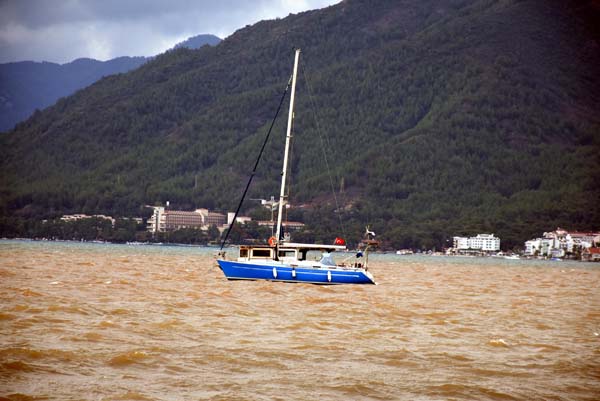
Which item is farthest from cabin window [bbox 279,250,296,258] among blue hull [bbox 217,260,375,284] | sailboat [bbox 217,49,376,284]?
blue hull [bbox 217,260,375,284]

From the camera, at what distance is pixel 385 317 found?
45.1 m

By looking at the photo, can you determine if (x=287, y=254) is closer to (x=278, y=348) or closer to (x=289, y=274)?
(x=289, y=274)

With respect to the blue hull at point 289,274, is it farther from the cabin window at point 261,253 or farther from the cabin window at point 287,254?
the cabin window at point 287,254

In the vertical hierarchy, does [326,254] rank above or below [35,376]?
above

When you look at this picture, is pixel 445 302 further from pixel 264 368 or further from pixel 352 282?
pixel 264 368

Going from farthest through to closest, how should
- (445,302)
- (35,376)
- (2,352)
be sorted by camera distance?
(445,302) → (2,352) → (35,376)

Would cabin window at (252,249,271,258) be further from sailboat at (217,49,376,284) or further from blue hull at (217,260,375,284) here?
blue hull at (217,260,375,284)

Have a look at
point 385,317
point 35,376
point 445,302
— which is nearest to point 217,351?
point 35,376

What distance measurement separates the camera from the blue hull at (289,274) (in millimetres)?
65188

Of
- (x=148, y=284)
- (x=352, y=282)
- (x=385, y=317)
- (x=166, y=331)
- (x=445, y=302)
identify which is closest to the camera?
(x=166, y=331)

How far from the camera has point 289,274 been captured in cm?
6512

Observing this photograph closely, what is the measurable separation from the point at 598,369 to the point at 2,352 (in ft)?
62.3

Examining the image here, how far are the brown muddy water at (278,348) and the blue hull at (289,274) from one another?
10.4 metres

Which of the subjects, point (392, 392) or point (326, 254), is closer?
point (392, 392)
